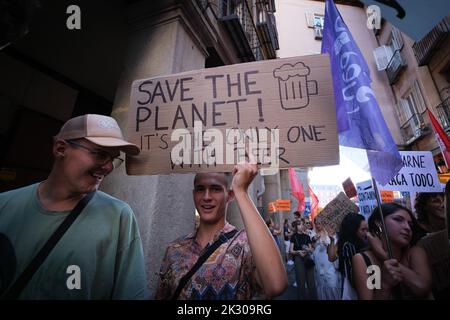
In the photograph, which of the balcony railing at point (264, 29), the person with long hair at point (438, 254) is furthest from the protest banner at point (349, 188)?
the balcony railing at point (264, 29)

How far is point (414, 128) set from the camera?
13.7 metres

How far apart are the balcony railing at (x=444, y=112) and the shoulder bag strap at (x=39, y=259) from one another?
14811 millimetres

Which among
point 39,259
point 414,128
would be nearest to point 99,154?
point 39,259

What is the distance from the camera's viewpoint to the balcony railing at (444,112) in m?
10.9

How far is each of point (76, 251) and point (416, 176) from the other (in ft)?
16.6

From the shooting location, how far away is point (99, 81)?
4.72 m

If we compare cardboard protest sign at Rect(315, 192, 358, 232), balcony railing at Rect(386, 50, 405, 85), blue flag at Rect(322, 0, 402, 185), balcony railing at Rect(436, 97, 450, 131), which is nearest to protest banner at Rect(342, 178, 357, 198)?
cardboard protest sign at Rect(315, 192, 358, 232)

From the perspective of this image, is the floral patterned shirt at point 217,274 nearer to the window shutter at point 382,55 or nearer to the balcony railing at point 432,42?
the balcony railing at point 432,42

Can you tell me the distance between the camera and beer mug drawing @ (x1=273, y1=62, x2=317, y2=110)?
4.66ft

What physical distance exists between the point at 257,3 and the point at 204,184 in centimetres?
1104

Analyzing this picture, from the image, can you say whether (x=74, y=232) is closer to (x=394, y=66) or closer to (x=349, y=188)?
(x=349, y=188)
